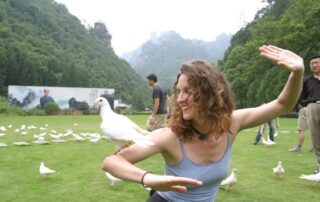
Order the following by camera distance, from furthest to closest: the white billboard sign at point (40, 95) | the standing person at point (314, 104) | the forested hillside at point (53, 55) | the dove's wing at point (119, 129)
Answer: the forested hillside at point (53, 55) < the white billboard sign at point (40, 95) < the standing person at point (314, 104) < the dove's wing at point (119, 129)

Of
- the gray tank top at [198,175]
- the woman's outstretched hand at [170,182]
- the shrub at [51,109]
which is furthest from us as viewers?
the shrub at [51,109]

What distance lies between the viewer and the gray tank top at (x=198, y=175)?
2273mm

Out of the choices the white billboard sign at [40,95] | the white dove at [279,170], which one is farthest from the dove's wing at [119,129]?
the white billboard sign at [40,95]

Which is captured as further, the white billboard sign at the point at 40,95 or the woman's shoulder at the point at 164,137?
the white billboard sign at the point at 40,95

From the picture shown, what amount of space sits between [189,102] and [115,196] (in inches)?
165

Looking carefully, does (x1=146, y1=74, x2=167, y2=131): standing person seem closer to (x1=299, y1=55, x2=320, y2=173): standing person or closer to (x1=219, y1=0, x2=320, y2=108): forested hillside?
(x1=299, y1=55, x2=320, y2=173): standing person

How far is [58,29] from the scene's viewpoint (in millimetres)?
97938

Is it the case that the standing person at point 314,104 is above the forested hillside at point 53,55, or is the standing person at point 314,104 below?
below

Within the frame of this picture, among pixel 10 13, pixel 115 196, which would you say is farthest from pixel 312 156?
pixel 10 13

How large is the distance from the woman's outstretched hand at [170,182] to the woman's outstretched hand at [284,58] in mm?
871

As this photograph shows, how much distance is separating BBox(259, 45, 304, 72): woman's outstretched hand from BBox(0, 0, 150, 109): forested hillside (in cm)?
6767

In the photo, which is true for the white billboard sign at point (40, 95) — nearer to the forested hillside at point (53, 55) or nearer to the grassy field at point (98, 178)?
the forested hillside at point (53, 55)

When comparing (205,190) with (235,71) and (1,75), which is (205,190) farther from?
(1,75)

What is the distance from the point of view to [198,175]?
2270 millimetres
